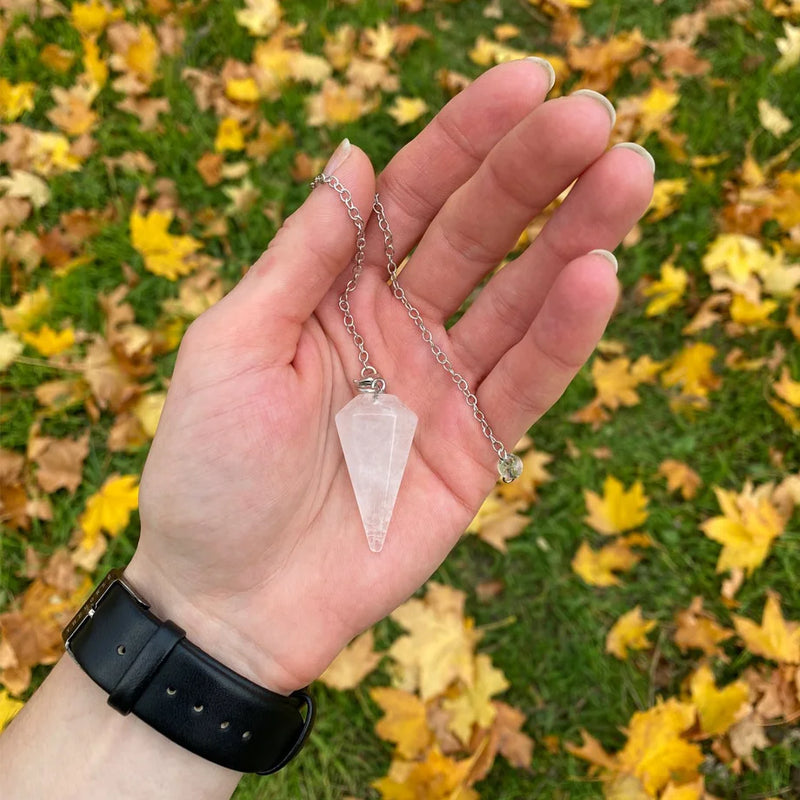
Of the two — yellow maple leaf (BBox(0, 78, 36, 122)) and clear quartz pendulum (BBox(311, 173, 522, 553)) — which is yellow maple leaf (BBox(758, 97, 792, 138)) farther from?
yellow maple leaf (BBox(0, 78, 36, 122))

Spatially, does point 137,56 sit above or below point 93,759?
above

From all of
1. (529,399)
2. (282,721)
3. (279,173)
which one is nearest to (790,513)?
(529,399)

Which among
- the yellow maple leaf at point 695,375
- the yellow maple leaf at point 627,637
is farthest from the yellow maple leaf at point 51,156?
the yellow maple leaf at point 627,637

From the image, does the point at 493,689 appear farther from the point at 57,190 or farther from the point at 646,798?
the point at 57,190

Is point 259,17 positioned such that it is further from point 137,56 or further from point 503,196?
point 503,196

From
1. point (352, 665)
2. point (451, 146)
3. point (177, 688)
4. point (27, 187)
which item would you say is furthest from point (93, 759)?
point (27, 187)

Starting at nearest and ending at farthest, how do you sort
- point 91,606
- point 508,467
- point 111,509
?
point 91,606, point 508,467, point 111,509

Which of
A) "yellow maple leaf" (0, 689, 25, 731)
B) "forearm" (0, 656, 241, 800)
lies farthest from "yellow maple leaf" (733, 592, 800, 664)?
"yellow maple leaf" (0, 689, 25, 731)
